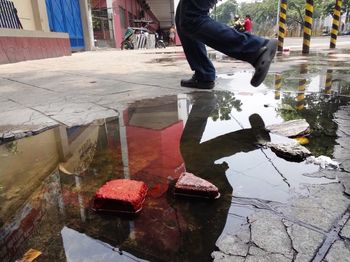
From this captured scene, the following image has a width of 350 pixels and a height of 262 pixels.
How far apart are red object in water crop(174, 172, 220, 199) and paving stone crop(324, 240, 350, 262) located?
0.40 m

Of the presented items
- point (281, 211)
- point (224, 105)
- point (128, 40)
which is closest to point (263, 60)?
point (224, 105)

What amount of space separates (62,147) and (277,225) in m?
1.17

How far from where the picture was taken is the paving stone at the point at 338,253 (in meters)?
0.79

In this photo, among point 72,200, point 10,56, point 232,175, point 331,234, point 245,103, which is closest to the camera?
point 331,234

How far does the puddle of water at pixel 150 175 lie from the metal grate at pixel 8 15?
6522mm

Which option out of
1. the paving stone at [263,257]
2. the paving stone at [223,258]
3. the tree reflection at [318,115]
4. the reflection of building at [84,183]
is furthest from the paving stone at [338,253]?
→ the tree reflection at [318,115]

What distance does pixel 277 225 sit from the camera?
0.94 metres

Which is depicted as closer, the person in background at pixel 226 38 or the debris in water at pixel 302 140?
the debris in water at pixel 302 140

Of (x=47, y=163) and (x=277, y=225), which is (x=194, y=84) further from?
(x=277, y=225)

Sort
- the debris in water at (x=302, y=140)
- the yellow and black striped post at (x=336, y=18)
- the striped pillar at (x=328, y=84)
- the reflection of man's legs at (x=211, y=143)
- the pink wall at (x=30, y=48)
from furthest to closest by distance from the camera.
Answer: the yellow and black striped post at (x=336, y=18), the pink wall at (x=30, y=48), the striped pillar at (x=328, y=84), the debris in water at (x=302, y=140), the reflection of man's legs at (x=211, y=143)

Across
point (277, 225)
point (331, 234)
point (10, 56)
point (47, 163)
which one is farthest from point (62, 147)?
point (10, 56)

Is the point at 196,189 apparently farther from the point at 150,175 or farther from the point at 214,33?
the point at 214,33

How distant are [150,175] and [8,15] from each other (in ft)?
25.7

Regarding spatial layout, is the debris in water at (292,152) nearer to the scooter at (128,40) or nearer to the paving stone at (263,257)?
the paving stone at (263,257)
